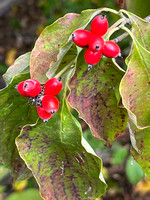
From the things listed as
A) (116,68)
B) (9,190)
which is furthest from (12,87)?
(9,190)

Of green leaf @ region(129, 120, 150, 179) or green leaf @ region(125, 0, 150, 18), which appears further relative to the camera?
green leaf @ region(125, 0, 150, 18)

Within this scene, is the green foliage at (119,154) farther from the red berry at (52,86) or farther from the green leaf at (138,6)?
the red berry at (52,86)

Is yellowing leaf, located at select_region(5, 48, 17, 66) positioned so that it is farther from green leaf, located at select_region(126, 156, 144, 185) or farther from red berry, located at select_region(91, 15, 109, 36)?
red berry, located at select_region(91, 15, 109, 36)

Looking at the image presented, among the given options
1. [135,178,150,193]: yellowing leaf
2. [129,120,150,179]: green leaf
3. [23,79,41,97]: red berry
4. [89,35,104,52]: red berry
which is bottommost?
[135,178,150,193]: yellowing leaf

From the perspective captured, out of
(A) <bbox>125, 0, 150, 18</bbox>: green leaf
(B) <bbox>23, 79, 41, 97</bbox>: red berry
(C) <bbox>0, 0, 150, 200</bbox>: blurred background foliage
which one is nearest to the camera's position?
(B) <bbox>23, 79, 41, 97</bbox>: red berry

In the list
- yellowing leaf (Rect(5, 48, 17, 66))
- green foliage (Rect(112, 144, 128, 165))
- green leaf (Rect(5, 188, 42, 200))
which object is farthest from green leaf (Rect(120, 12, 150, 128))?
yellowing leaf (Rect(5, 48, 17, 66))

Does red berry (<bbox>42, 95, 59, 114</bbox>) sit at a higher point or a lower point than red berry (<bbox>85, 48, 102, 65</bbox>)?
lower
